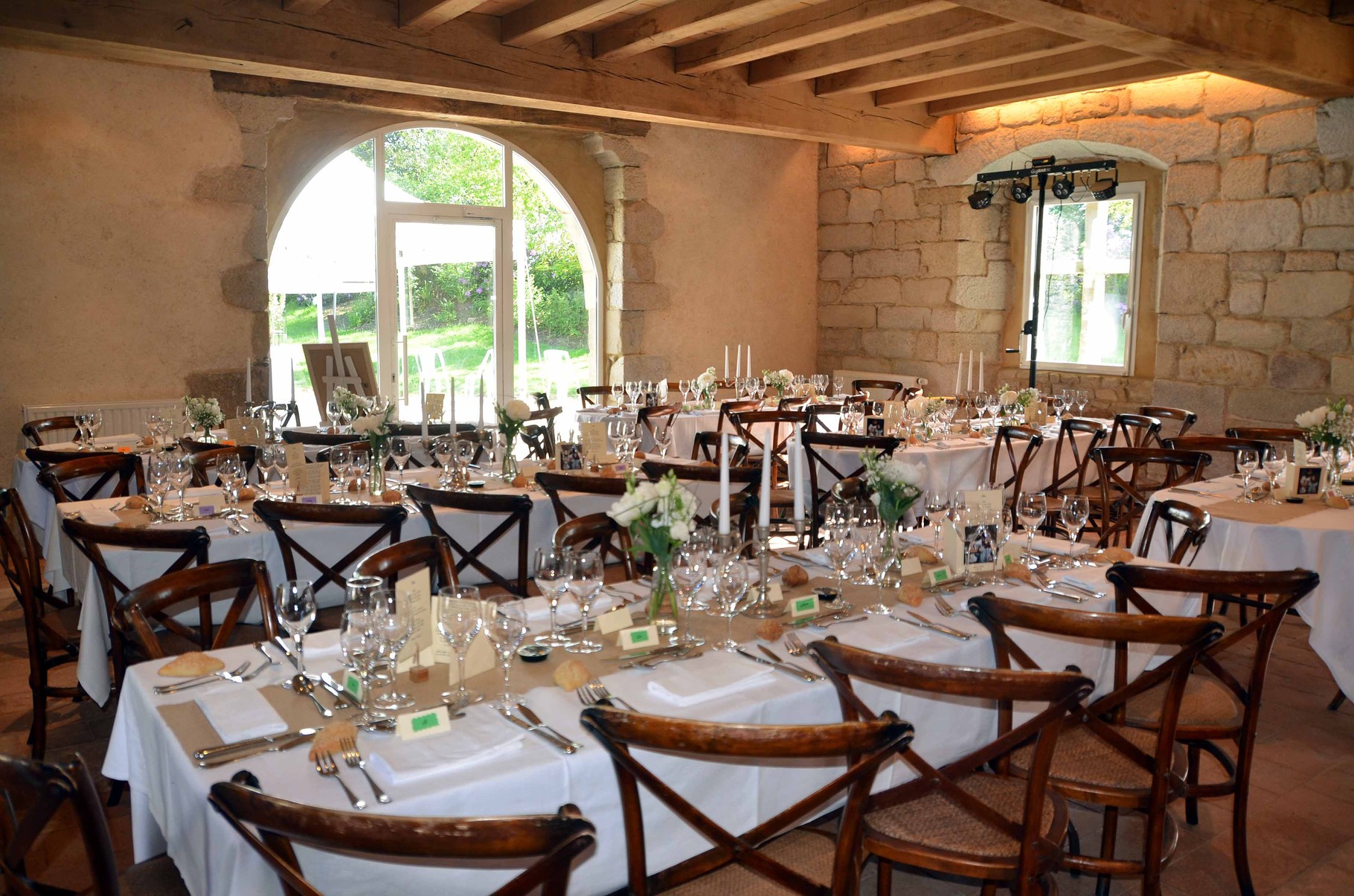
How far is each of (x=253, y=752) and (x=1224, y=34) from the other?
589 cm

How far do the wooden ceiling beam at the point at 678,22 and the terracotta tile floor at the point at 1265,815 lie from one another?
418cm

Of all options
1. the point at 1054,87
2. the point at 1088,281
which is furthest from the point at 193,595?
the point at 1088,281

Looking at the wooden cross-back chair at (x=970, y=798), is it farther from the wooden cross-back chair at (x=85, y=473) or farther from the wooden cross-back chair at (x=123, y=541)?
the wooden cross-back chair at (x=85, y=473)

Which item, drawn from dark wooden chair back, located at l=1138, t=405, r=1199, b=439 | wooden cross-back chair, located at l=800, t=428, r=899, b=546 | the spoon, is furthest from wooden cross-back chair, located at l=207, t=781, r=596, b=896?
dark wooden chair back, located at l=1138, t=405, r=1199, b=439

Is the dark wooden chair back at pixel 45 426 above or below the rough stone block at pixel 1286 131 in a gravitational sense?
below

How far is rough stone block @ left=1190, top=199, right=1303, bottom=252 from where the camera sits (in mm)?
6988

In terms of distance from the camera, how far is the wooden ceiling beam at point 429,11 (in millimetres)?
5613

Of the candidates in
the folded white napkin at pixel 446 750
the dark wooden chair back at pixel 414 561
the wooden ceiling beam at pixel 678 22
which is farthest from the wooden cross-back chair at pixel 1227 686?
the wooden ceiling beam at pixel 678 22

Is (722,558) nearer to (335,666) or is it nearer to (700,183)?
(335,666)

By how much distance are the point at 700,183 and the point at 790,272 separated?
4.49ft

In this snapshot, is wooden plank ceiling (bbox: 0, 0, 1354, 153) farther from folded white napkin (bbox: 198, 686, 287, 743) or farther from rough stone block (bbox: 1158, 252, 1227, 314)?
folded white napkin (bbox: 198, 686, 287, 743)

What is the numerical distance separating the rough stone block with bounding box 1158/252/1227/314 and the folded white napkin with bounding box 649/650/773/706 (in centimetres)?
656

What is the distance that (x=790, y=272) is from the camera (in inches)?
404

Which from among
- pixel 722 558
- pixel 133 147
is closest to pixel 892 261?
pixel 133 147
